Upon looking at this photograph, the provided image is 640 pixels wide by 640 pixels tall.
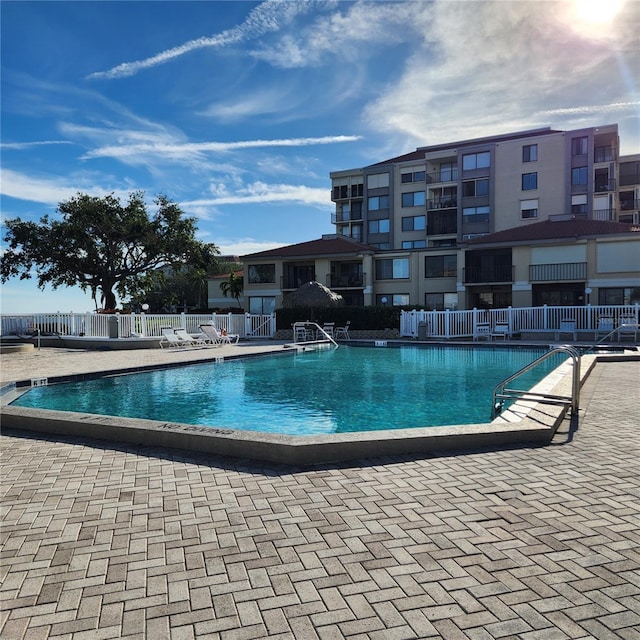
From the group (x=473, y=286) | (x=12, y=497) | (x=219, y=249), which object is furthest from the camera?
(x=219, y=249)

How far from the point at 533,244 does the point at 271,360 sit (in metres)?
20.6

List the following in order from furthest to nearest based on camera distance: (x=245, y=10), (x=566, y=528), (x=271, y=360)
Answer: (x=271, y=360), (x=245, y=10), (x=566, y=528)

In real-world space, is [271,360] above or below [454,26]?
below

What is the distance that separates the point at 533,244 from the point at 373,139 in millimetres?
14883

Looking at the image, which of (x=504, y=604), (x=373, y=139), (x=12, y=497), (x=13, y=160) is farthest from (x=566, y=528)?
(x=13, y=160)

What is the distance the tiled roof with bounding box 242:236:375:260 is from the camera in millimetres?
35094

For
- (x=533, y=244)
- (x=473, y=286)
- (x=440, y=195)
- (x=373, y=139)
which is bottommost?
(x=473, y=286)

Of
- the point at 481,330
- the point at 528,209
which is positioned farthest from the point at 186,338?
the point at 528,209

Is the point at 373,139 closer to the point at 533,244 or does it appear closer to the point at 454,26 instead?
the point at 454,26

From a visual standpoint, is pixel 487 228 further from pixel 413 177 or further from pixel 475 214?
pixel 413 177

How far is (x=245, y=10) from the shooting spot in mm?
11375

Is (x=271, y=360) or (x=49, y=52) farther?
(x=271, y=360)

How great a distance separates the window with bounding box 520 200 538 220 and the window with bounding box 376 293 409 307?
14371mm

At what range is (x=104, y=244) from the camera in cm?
3278
